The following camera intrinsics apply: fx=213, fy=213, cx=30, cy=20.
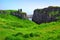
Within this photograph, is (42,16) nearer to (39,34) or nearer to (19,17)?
(19,17)

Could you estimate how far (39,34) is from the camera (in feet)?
93.1

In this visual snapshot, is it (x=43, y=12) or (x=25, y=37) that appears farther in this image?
(x=43, y=12)

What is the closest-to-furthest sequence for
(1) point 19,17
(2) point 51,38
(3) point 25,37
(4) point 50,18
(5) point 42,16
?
1. (2) point 51,38
2. (3) point 25,37
3. (1) point 19,17
4. (4) point 50,18
5. (5) point 42,16

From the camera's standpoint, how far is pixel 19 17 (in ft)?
205

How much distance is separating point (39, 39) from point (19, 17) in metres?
37.5

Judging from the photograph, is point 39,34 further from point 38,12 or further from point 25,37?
point 38,12

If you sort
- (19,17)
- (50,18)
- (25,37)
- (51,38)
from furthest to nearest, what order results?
1. (50,18)
2. (19,17)
3. (25,37)
4. (51,38)

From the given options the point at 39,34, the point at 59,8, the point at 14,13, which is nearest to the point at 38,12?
the point at 59,8

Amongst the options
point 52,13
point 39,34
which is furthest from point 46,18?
point 39,34

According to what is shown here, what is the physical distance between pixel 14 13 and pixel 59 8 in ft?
52.7

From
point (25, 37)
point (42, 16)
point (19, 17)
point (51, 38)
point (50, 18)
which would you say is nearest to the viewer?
point (51, 38)

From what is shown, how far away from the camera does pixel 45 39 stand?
25.0m

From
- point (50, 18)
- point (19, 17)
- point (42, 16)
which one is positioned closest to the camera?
point (19, 17)

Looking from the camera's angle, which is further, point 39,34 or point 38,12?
point 38,12
